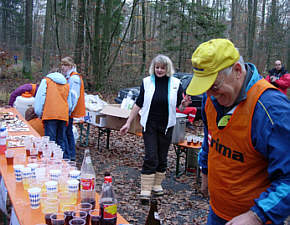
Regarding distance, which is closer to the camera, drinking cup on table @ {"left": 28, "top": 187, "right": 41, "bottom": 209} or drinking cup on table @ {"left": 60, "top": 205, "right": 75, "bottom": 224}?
drinking cup on table @ {"left": 60, "top": 205, "right": 75, "bottom": 224}

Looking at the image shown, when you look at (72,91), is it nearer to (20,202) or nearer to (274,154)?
(20,202)

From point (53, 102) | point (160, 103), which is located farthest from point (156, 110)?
point (53, 102)

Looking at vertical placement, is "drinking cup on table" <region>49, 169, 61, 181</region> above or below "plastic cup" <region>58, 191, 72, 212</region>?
above

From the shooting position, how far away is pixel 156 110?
173 inches

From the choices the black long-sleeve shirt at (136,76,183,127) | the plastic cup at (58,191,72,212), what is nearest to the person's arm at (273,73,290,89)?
the black long-sleeve shirt at (136,76,183,127)

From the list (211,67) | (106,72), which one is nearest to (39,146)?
(211,67)

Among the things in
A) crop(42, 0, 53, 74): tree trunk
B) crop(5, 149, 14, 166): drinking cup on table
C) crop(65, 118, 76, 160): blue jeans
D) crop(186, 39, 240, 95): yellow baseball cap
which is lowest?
crop(65, 118, 76, 160): blue jeans

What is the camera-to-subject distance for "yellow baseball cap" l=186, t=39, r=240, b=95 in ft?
5.19

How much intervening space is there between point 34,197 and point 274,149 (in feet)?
5.23

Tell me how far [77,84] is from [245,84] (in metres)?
4.26

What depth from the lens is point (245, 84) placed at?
5.55 feet

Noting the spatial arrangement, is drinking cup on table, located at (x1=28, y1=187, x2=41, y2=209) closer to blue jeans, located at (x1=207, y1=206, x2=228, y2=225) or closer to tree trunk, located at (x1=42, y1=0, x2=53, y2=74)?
blue jeans, located at (x1=207, y1=206, x2=228, y2=225)

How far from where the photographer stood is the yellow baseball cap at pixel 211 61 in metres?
1.58

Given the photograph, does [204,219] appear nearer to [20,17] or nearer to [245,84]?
[245,84]
